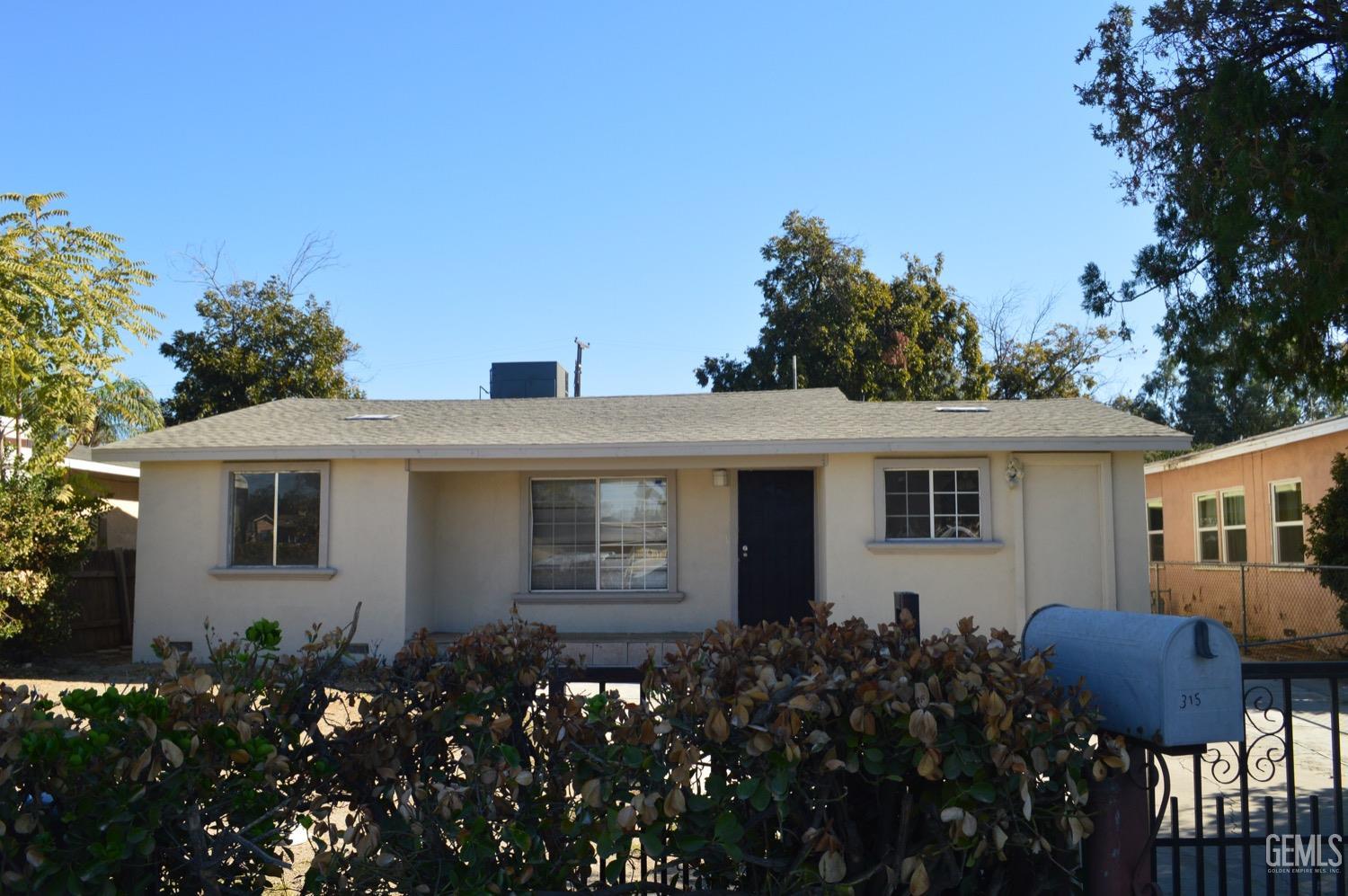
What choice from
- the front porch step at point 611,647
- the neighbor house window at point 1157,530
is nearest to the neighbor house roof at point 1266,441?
the neighbor house window at point 1157,530

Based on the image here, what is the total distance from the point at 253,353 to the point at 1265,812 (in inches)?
995

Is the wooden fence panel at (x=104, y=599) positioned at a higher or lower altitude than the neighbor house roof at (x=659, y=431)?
lower

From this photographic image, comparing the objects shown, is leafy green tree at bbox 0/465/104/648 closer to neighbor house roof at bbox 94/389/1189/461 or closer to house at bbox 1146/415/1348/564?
neighbor house roof at bbox 94/389/1189/461

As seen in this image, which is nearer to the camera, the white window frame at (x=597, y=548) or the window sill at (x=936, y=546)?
the window sill at (x=936, y=546)

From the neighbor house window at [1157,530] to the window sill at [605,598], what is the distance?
518 inches

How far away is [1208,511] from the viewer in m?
19.8

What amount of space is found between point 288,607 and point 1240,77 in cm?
1225

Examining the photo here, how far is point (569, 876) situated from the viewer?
3.17 meters

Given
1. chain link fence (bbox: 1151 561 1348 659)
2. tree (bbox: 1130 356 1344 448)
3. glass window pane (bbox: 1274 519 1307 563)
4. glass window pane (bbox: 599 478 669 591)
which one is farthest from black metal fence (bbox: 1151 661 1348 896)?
tree (bbox: 1130 356 1344 448)

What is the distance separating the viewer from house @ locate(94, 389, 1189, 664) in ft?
41.5

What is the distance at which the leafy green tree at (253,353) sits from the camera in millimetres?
25000

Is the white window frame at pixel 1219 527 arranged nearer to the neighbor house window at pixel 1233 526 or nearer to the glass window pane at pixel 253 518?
the neighbor house window at pixel 1233 526

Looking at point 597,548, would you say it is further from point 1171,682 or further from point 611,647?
point 1171,682

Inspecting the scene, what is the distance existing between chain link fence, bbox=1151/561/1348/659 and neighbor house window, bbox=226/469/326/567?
41.2ft
